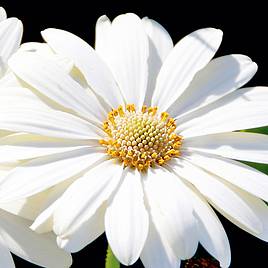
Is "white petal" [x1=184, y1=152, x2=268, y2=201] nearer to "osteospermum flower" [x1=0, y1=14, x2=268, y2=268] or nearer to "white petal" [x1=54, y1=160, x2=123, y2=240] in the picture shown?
"osteospermum flower" [x1=0, y1=14, x2=268, y2=268]

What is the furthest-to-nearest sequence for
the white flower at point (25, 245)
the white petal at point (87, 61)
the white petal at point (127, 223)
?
the white petal at point (87, 61) → the white flower at point (25, 245) → the white petal at point (127, 223)

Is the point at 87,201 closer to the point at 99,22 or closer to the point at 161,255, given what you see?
the point at 161,255

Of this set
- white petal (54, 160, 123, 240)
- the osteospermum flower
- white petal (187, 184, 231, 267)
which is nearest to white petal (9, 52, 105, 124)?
the osteospermum flower

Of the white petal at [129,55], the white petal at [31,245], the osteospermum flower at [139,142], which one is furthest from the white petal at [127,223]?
the white petal at [129,55]

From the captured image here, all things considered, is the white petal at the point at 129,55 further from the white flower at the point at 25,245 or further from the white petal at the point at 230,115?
the white flower at the point at 25,245

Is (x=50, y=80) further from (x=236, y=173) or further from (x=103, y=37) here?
(x=236, y=173)
